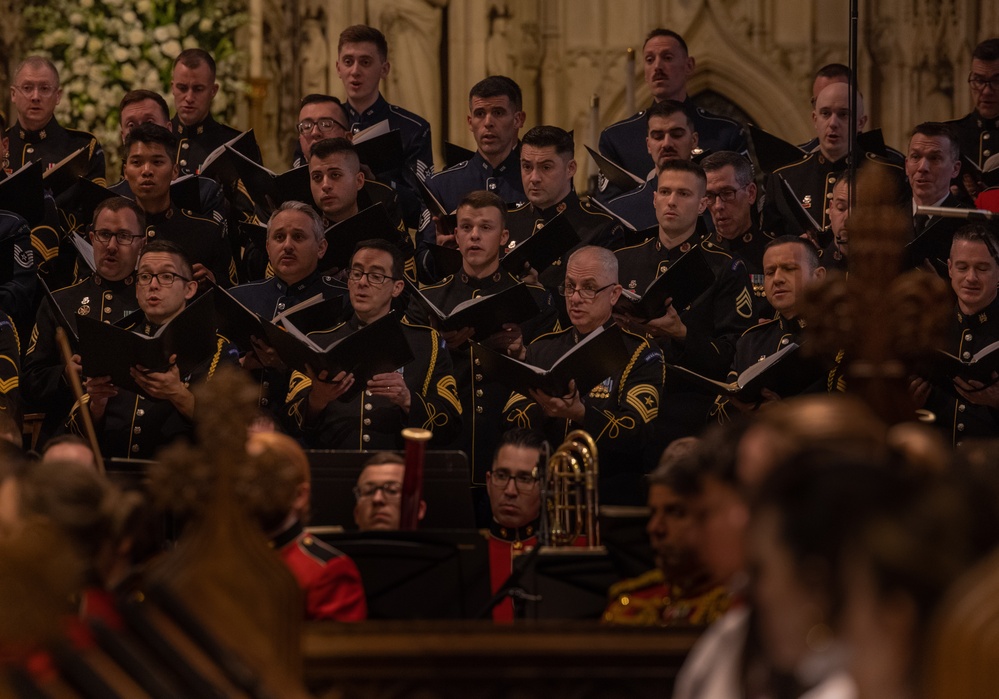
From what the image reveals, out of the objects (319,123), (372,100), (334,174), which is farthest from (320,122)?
(334,174)

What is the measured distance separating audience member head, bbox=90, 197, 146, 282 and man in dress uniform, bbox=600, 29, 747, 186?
7.21 ft

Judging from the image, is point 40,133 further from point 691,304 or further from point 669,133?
point 691,304

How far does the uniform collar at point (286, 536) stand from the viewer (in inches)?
156

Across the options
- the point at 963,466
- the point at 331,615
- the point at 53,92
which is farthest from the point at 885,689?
the point at 53,92

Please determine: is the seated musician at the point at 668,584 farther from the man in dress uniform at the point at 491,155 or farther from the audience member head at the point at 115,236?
the man in dress uniform at the point at 491,155

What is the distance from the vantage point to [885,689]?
185 cm

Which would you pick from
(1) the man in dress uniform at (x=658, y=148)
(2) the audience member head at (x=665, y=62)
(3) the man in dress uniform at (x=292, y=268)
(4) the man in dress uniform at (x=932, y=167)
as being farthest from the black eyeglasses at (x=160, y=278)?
(4) the man in dress uniform at (x=932, y=167)

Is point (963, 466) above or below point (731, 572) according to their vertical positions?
above

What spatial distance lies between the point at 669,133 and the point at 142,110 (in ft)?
7.39

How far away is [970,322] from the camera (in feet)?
21.9

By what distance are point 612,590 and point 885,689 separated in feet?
7.81

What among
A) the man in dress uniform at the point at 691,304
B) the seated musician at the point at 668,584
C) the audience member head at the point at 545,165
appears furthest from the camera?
the audience member head at the point at 545,165

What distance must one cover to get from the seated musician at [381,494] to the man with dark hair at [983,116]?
3591 millimetres

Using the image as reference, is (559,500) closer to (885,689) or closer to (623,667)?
(623,667)
